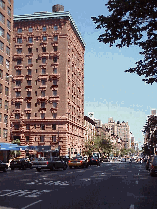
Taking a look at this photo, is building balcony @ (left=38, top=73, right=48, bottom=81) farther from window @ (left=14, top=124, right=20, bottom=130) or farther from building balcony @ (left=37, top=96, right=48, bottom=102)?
window @ (left=14, top=124, right=20, bottom=130)

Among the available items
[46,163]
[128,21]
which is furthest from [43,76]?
[128,21]

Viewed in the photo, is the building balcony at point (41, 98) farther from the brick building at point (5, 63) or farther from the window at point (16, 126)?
the brick building at point (5, 63)

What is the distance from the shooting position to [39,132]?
86812 millimetres

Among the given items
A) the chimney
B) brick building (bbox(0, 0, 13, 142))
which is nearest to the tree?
brick building (bbox(0, 0, 13, 142))

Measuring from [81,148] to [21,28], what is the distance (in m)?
40.2

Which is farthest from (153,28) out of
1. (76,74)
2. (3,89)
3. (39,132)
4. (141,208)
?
(76,74)

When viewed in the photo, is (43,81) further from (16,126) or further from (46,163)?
(46,163)

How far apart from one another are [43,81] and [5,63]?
82.7 ft

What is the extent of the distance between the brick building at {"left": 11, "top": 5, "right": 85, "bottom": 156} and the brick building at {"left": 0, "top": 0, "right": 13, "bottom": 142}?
883 inches

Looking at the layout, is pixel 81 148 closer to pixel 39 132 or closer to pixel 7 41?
pixel 39 132

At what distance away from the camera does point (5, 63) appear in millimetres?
64438

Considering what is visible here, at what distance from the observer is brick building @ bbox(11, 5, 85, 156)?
8675 cm

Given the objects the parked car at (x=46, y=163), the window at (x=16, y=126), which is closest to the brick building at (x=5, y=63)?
the window at (x=16, y=126)

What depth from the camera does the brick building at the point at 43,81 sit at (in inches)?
3415
